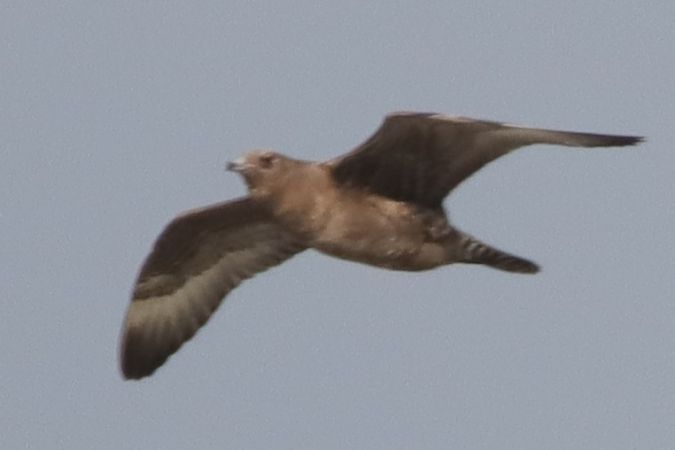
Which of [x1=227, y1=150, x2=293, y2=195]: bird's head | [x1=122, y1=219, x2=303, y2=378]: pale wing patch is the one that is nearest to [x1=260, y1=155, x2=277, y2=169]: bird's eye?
[x1=227, y1=150, x2=293, y2=195]: bird's head

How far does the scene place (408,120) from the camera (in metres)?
16.2

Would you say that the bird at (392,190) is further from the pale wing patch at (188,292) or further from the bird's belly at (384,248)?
the pale wing patch at (188,292)

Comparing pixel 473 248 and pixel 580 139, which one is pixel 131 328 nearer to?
pixel 473 248

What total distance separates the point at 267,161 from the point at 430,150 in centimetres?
140

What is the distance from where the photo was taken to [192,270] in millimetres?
18719

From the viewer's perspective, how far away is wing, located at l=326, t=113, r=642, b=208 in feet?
53.7

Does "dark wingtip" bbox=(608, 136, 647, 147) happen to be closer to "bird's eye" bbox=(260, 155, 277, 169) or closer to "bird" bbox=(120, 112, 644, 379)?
"bird" bbox=(120, 112, 644, 379)

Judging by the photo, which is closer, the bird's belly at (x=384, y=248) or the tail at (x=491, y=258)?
the bird's belly at (x=384, y=248)

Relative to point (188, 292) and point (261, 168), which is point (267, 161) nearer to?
point (261, 168)

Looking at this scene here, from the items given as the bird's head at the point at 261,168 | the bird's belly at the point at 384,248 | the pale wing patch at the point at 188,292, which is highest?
the bird's head at the point at 261,168

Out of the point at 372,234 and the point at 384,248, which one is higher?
the point at 372,234

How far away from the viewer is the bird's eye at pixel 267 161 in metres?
17.0

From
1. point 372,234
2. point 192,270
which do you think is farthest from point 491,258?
point 192,270

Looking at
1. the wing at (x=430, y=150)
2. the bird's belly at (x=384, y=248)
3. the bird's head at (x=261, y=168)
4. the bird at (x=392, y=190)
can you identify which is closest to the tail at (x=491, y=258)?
the bird at (x=392, y=190)
